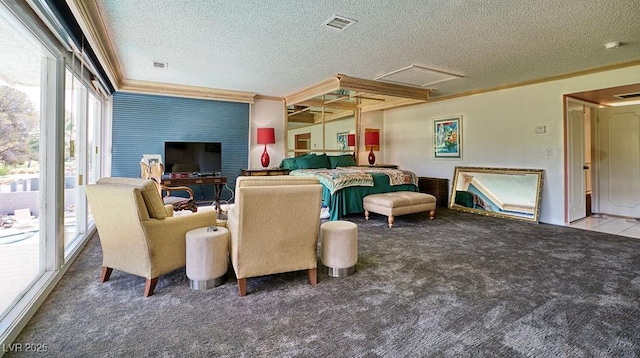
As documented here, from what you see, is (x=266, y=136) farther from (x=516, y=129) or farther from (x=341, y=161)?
(x=516, y=129)

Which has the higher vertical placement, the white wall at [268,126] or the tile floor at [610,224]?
the white wall at [268,126]

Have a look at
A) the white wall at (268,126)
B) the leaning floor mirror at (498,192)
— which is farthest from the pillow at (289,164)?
the leaning floor mirror at (498,192)

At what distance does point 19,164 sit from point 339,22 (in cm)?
286

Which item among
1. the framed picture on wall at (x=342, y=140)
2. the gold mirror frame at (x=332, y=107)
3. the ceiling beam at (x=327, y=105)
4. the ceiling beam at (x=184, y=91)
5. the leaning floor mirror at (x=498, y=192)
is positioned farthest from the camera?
the framed picture on wall at (x=342, y=140)

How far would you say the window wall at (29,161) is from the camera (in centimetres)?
201

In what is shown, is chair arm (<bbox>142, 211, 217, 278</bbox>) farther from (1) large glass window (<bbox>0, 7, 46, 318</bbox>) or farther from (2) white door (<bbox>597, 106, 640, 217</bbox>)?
(2) white door (<bbox>597, 106, 640, 217</bbox>)

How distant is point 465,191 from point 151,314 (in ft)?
18.4

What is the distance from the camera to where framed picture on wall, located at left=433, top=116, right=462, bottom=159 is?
6227 mm

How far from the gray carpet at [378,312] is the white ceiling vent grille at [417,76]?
2.79 metres

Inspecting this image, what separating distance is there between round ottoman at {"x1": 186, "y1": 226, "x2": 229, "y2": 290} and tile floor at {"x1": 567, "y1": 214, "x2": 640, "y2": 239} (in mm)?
5092

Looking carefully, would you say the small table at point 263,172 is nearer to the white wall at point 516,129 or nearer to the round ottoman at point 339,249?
the white wall at point 516,129

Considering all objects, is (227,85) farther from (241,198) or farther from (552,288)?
(552,288)

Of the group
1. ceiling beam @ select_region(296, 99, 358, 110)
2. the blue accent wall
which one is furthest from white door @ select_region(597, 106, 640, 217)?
the blue accent wall

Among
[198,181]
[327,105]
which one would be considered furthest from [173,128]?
[327,105]
